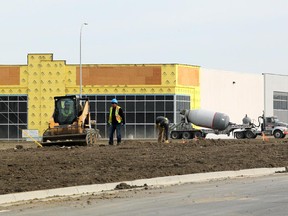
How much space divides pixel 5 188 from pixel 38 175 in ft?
7.69

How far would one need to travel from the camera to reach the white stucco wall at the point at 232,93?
79.0 metres

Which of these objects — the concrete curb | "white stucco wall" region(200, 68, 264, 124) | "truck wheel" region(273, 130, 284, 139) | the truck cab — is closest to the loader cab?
the concrete curb

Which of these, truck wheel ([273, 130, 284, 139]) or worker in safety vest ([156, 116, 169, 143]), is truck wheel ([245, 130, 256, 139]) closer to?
truck wheel ([273, 130, 284, 139])

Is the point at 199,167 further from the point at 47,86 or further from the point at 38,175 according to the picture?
the point at 47,86

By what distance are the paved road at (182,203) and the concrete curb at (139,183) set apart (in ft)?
3.18

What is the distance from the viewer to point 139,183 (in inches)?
848

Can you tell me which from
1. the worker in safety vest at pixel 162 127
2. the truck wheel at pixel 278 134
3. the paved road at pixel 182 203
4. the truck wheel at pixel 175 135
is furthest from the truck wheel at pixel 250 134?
the paved road at pixel 182 203

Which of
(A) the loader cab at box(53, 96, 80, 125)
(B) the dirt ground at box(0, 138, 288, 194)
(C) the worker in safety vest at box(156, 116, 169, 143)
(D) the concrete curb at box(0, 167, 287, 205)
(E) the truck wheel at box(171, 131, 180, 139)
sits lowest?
(E) the truck wheel at box(171, 131, 180, 139)

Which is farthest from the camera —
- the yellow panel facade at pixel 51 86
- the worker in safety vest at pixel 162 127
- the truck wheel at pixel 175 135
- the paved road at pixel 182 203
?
the yellow panel facade at pixel 51 86

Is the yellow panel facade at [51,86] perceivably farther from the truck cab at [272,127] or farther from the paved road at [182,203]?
the paved road at [182,203]

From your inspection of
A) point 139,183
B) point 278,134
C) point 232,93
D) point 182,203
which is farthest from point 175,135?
point 182,203

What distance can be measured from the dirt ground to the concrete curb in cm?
45

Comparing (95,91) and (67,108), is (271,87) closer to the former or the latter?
(95,91)

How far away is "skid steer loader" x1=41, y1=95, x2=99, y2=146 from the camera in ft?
123
